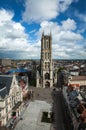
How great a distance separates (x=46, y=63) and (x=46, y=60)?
6.28 ft

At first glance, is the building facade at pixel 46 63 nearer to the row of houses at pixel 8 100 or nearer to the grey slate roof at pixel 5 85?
the row of houses at pixel 8 100

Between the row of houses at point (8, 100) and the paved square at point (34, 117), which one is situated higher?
the row of houses at point (8, 100)

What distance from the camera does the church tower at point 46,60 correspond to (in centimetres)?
10188

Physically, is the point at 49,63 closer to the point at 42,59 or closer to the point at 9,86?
the point at 42,59

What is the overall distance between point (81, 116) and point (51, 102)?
106 feet

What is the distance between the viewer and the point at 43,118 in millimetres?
50969

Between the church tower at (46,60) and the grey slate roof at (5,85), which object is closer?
the grey slate roof at (5,85)

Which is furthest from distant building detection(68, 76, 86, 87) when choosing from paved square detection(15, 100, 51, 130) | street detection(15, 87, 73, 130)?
paved square detection(15, 100, 51, 130)

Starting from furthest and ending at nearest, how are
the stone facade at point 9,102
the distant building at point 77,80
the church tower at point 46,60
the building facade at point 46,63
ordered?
the church tower at point 46,60 → the building facade at point 46,63 → the distant building at point 77,80 → the stone facade at point 9,102

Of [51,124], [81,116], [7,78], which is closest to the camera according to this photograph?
[81,116]

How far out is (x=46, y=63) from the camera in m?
103

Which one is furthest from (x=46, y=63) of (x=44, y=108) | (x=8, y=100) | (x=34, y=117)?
(x=8, y=100)

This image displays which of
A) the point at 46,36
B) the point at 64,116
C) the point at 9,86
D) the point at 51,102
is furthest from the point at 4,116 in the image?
the point at 46,36

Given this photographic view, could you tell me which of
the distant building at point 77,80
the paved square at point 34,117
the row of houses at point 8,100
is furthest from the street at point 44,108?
the distant building at point 77,80
